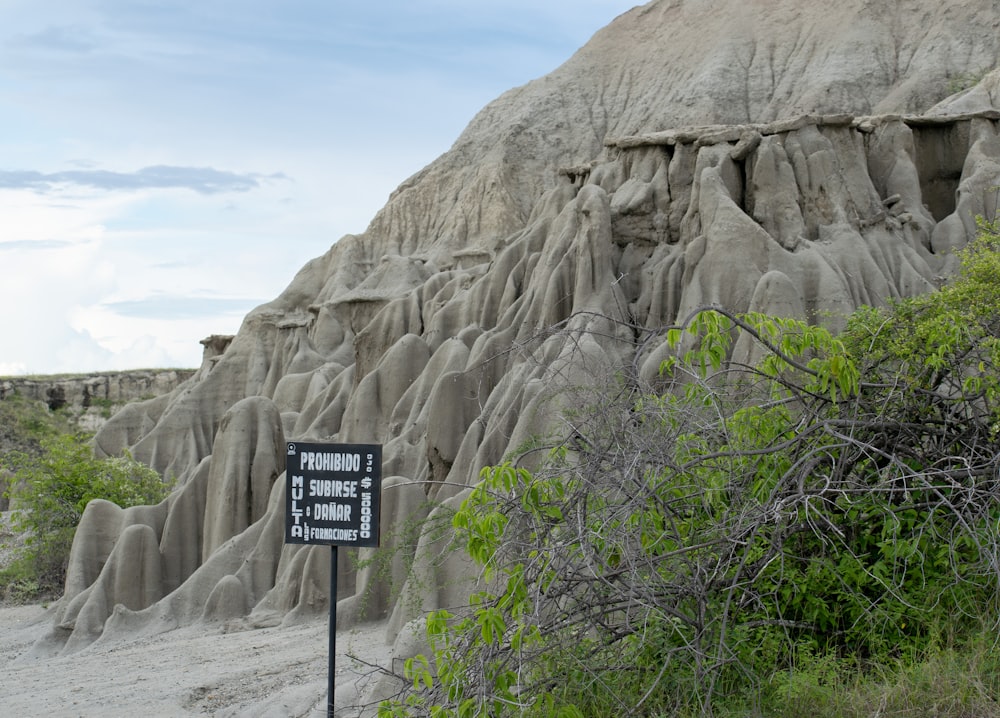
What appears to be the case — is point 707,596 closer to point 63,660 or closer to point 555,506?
point 555,506

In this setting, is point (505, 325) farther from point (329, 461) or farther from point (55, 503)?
point (329, 461)

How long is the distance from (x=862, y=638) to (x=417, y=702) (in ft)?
11.1

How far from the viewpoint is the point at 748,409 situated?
31.8ft

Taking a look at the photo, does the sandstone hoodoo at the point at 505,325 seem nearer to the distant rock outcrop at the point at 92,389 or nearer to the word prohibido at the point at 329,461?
the word prohibido at the point at 329,461

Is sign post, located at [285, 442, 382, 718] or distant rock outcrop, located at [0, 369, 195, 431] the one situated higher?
sign post, located at [285, 442, 382, 718]

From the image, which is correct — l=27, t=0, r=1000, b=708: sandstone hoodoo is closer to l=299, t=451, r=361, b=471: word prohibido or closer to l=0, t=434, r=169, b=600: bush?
l=299, t=451, r=361, b=471: word prohibido

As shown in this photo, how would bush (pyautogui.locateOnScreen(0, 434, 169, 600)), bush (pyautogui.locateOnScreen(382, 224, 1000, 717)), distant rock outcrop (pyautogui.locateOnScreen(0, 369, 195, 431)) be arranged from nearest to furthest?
bush (pyautogui.locateOnScreen(382, 224, 1000, 717)), bush (pyautogui.locateOnScreen(0, 434, 169, 600)), distant rock outcrop (pyautogui.locateOnScreen(0, 369, 195, 431))

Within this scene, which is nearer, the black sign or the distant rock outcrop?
the black sign

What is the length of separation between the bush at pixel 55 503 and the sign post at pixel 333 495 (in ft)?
71.3

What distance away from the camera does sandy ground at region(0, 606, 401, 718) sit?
1648 cm

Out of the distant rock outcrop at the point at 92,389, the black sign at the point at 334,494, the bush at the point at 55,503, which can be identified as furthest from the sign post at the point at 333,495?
the distant rock outcrop at the point at 92,389

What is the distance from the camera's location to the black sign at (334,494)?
11.5 metres

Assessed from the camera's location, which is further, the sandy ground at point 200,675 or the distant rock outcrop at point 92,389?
the distant rock outcrop at point 92,389

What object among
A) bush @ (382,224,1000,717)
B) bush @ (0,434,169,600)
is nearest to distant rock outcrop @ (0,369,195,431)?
bush @ (0,434,169,600)
